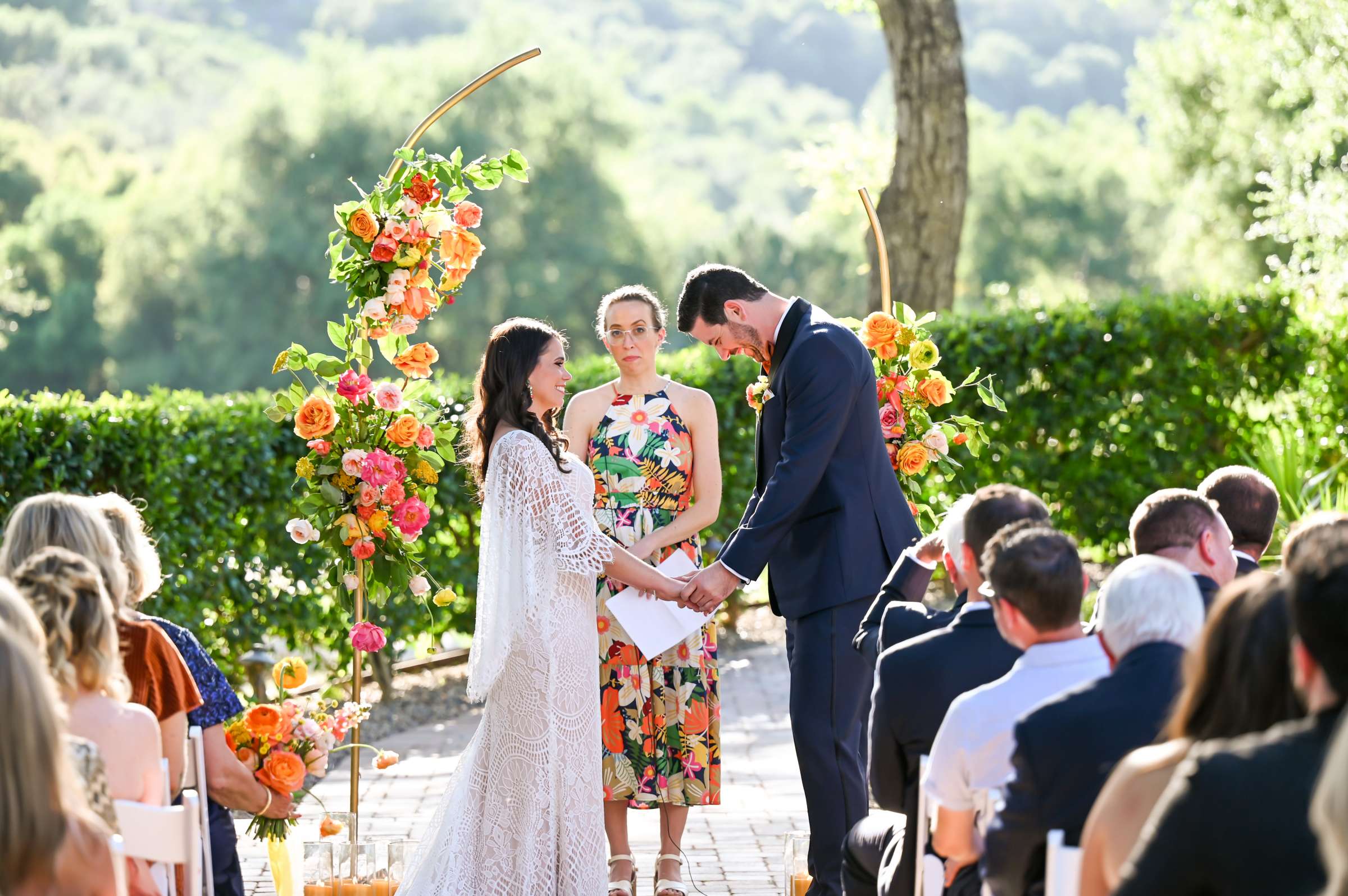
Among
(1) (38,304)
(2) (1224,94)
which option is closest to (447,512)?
(2) (1224,94)

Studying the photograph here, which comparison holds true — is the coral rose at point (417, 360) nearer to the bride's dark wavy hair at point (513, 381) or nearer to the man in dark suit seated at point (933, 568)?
the bride's dark wavy hair at point (513, 381)

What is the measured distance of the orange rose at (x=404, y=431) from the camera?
459 centimetres

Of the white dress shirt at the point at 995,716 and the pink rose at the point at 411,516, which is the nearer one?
the white dress shirt at the point at 995,716

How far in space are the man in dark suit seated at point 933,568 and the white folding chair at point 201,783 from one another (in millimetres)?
1586

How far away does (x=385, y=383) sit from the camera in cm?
467

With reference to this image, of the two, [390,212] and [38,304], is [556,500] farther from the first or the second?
[38,304]

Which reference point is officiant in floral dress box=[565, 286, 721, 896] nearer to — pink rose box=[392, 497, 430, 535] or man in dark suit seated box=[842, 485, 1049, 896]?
pink rose box=[392, 497, 430, 535]

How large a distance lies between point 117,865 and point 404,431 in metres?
2.49

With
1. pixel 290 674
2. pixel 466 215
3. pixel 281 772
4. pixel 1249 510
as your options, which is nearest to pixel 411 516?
pixel 290 674

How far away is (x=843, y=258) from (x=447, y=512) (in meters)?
40.4

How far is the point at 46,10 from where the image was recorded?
2387 inches

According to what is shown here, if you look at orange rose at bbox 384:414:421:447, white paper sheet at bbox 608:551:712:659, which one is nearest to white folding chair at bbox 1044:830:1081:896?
white paper sheet at bbox 608:551:712:659

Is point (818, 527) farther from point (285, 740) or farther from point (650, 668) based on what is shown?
point (285, 740)

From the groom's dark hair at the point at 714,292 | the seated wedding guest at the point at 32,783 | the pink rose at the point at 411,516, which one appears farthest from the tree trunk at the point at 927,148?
the seated wedding guest at the point at 32,783
